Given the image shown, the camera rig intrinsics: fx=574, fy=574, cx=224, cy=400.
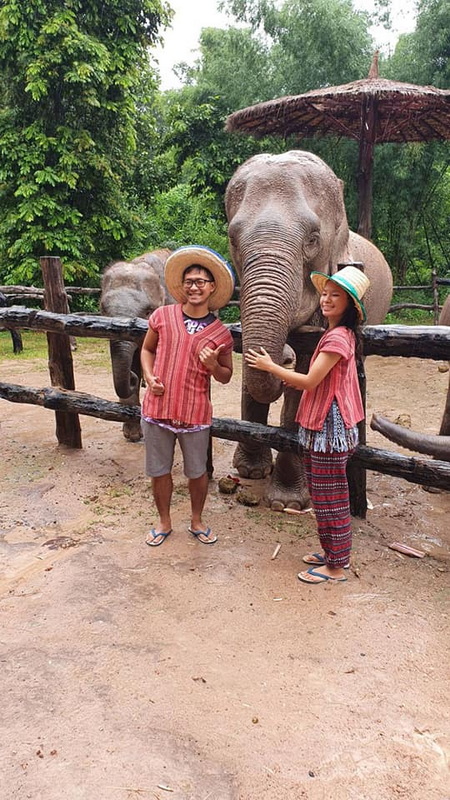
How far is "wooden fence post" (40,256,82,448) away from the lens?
468 cm

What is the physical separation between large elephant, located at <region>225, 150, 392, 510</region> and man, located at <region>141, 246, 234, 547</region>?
0.65 feet

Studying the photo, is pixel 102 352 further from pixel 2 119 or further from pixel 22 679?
pixel 22 679

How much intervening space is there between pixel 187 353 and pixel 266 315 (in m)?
0.47

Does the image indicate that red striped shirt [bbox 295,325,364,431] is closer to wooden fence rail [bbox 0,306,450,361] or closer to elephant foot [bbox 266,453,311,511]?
wooden fence rail [bbox 0,306,450,361]

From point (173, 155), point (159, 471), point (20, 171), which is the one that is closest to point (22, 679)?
point (159, 471)

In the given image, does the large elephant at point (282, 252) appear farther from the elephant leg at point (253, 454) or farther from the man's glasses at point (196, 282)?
the elephant leg at point (253, 454)

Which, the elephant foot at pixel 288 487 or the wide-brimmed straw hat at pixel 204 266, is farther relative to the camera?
the elephant foot at pixel 288 487

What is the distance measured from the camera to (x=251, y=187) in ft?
11.7

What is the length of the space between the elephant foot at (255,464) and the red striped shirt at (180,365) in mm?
1471

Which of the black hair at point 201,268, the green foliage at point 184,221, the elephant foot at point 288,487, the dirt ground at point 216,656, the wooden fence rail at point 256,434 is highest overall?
the green foliage at point 184,221

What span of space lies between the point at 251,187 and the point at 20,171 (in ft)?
30.8

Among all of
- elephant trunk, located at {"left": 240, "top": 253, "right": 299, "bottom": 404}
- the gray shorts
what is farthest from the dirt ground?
elephant trunk, located at {"left": 240, "top": 253, "right": 299, "bottom": 404}

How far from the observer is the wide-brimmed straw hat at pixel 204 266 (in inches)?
116

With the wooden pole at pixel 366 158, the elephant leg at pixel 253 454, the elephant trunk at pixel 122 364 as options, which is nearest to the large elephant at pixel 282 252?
the elephant leg at pixel 253 454
